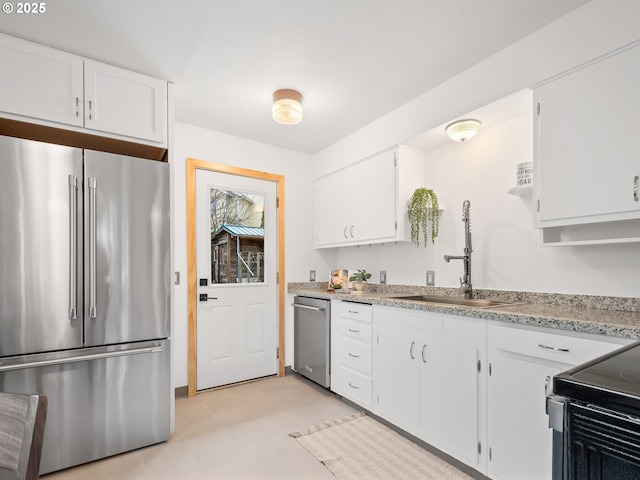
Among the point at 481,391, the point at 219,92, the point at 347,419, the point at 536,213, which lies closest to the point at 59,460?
the point at 347,419

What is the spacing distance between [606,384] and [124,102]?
8.95 ft

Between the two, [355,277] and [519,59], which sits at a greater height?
[519,59]

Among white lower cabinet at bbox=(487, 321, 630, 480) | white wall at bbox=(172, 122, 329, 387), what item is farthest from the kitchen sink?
white wall at bbox=(172, 122, 329, 387)

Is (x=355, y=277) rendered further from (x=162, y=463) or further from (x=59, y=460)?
(x=59, y=460)

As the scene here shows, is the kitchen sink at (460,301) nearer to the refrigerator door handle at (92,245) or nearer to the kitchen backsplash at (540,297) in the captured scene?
the kitchen backsplash at (540,297)

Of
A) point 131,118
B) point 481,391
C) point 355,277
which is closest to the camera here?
point 481,391

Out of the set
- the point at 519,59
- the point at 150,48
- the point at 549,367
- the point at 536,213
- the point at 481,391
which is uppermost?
the point at 150,48

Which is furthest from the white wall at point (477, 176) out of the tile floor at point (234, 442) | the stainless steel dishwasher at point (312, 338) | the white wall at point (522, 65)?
the tile floor at point (234, 442)

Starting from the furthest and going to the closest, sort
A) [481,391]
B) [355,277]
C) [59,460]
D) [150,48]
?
[355,277] → [150,48] → [59,460] → [481,391]

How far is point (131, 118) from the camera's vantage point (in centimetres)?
231

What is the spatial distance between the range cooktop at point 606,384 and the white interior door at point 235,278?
120 inches

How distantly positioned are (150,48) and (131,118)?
1.52ft

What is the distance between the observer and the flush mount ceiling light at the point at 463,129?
245 centimetres

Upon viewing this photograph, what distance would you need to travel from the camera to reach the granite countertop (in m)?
1.44
